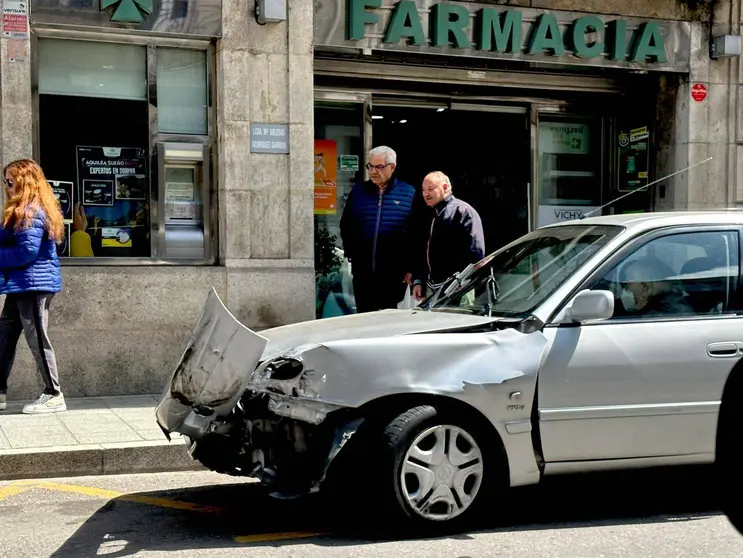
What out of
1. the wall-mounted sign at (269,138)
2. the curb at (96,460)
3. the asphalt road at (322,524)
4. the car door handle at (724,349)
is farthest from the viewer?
the wall-mounted sign at (269,138)

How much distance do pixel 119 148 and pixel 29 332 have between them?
225 centimetres

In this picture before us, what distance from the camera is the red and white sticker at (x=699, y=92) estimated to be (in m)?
11.8

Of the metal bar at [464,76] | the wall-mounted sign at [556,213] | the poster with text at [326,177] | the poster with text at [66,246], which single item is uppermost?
the metal bar at [464,76]

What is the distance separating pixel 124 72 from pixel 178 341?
2.56 meters

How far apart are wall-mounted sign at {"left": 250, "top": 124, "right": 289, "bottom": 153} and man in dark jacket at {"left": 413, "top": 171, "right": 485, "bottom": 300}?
87.3 inches

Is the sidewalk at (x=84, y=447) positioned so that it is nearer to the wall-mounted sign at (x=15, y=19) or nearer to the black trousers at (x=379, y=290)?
the black trousers at (x=379, y=290)

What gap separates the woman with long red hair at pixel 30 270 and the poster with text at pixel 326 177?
139 inches

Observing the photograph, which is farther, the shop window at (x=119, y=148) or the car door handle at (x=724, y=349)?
the shop window at (x=119, y=148)

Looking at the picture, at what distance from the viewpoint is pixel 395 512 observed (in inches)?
193

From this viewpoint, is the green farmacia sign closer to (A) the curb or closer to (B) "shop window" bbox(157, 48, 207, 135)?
(B) "shop window" bbox(157, 48, 207, 135)

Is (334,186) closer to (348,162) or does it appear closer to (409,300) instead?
(348,162)

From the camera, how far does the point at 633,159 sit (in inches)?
492

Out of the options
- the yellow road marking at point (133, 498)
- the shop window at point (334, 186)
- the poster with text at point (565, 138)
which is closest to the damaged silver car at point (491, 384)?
the yellow road marking at point (133, 498)

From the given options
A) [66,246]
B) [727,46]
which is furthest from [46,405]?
[727,46]
